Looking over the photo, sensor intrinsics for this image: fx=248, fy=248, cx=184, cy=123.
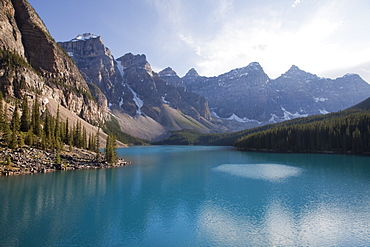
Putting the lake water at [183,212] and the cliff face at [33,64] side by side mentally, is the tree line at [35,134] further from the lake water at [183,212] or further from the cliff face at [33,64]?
the cliff face at [33,64]

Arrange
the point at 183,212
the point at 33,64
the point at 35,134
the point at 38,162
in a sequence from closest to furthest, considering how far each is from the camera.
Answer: the point at 183,212 → the point at 38,162 → the point at 35,134 → the point at 33,64

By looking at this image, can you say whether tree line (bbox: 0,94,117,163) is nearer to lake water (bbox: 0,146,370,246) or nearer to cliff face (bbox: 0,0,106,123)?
lake water (bbox: 0,146,370,246)

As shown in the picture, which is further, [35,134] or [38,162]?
[35,134]

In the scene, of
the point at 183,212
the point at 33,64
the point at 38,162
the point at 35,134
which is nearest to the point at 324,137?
the point at 183,212

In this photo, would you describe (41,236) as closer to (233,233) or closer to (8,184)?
(233,233)

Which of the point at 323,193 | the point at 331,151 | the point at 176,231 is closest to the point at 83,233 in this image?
the point at 176,231

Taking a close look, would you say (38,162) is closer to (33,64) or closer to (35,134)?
(35,134)

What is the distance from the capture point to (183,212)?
86.5 feet

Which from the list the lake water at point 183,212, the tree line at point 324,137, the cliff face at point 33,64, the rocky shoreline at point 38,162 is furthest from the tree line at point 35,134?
the tree line at point 324,137

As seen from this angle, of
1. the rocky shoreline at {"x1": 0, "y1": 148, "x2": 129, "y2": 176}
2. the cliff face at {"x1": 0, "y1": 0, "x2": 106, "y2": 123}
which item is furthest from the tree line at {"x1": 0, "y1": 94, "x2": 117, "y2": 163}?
the cliff face at {"x1": 0, "y1": 0, "x2": 106, "y2": 123}

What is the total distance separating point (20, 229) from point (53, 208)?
6139mm

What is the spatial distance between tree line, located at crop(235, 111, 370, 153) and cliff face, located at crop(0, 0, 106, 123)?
11433 cm

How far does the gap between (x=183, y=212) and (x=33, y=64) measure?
156510 millimetres

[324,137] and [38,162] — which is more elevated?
[324,137]
